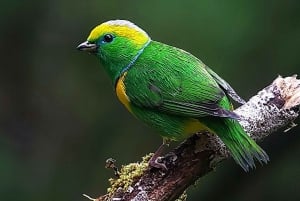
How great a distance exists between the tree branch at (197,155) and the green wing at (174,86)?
0.67 ft

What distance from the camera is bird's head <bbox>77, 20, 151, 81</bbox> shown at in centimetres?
407

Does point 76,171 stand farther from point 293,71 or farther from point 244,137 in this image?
point 244,137

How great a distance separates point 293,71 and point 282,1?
0.57 m

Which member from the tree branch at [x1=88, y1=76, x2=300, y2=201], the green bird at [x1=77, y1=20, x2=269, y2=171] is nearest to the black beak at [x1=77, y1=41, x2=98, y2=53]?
the green bird at [x1=77, y1=20, x2=269, y2=171]

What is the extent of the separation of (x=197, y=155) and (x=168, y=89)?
1.15 feet

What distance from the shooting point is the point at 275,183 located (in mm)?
6445

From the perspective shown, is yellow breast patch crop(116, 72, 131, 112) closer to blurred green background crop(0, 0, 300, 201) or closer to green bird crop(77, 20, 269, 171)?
green bird crop(77, 20, 269, 171)

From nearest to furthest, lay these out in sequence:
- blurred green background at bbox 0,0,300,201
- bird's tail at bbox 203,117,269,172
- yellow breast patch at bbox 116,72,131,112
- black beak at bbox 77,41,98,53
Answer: bird's tail at bbox 203,117,269,172 → yellow breast patch at bbox 116,72,131,112 → black beak at bbox 77,41,98,53 → blurred green background at bbox 0,0,300,201

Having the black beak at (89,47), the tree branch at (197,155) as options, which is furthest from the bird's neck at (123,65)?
the tree branch at (197,155)

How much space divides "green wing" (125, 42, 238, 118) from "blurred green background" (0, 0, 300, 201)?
2.26m

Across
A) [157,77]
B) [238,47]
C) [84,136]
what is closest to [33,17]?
[84,136]

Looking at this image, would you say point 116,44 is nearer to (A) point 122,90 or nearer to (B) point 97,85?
(A) point 122,90

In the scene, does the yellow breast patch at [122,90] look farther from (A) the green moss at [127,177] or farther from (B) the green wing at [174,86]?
(A) the green moss at [127,177]

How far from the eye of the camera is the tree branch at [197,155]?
3.75 m
